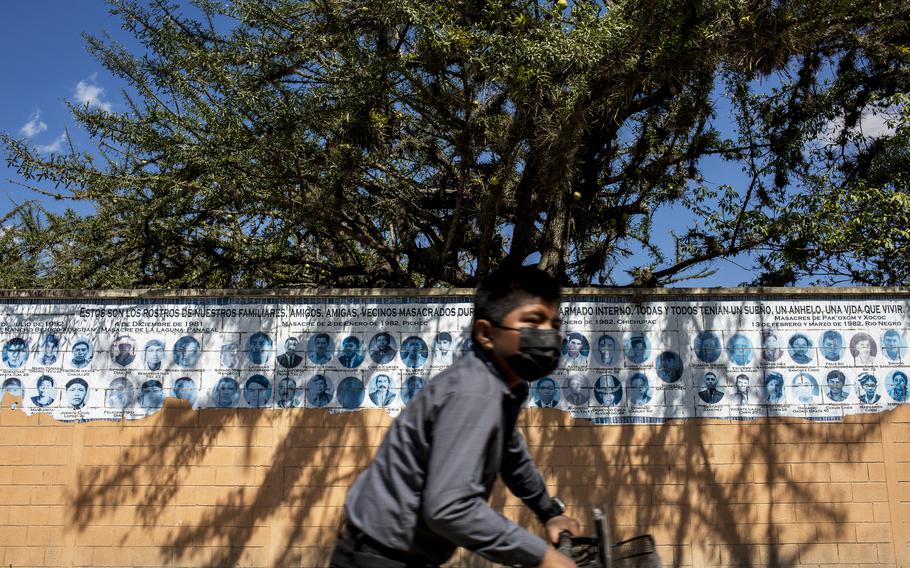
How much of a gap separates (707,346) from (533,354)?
5.29 m

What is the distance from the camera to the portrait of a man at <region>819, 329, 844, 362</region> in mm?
7180

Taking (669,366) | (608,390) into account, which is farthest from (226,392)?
(669,366)

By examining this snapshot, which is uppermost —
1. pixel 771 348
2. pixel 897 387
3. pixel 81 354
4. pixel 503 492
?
pixel 771 348

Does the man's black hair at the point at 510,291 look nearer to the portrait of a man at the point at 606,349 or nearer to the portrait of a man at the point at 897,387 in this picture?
the portrait of a man at the point at 606,349

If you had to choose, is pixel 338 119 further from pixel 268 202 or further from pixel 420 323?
pixel 420 323

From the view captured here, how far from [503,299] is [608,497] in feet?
16.4

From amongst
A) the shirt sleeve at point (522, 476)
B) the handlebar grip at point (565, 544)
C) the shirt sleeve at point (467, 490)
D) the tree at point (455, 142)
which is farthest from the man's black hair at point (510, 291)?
the tree at point (455, 142)

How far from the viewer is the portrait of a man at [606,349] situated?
7.17 meters

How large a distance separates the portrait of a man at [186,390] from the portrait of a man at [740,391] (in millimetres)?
4728

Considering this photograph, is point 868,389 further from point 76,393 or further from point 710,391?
point 76,393

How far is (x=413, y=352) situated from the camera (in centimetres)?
720

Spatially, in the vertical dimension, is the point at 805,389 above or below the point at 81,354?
below

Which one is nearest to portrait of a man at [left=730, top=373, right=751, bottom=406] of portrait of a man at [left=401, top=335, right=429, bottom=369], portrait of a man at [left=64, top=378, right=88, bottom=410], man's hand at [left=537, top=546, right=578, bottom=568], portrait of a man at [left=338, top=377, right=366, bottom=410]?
portrait of a man at [left=401, top=335, right=429, bottom=369]

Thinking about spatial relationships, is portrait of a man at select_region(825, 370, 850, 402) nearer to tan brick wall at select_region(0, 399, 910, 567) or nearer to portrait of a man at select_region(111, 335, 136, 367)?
tan brick wall at select_region(0, 399, 910, 567)
